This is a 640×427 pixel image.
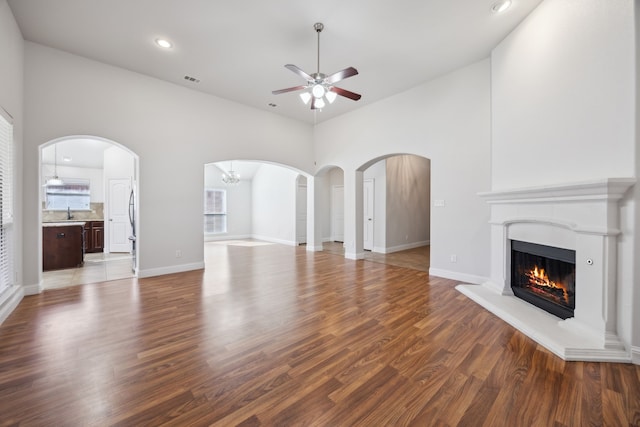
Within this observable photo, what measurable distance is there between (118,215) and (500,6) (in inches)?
357

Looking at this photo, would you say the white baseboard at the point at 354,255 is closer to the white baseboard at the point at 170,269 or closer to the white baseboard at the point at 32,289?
the white baseboard at the point at 170,269

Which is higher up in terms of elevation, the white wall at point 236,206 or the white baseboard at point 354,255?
the white wall at point 236,206

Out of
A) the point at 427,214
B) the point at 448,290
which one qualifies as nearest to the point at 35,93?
the point at 448,290

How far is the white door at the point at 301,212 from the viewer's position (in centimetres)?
904

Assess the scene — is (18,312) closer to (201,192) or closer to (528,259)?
(201,192)

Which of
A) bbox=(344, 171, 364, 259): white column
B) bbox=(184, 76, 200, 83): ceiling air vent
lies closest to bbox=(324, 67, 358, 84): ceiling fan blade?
bbox=(184, 76, 200, 83): ceiling air vent

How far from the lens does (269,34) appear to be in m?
3.59

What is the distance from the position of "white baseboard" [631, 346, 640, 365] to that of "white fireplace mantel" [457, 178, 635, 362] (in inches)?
1.3

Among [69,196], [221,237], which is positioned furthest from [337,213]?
[69,196]

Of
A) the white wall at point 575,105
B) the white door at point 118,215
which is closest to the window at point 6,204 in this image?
the white door at point 118,215

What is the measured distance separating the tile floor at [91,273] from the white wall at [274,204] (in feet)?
15.0

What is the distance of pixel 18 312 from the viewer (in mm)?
3115

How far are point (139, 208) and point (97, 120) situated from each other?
1536 mm

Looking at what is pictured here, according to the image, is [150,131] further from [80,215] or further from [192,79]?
[80,215]
